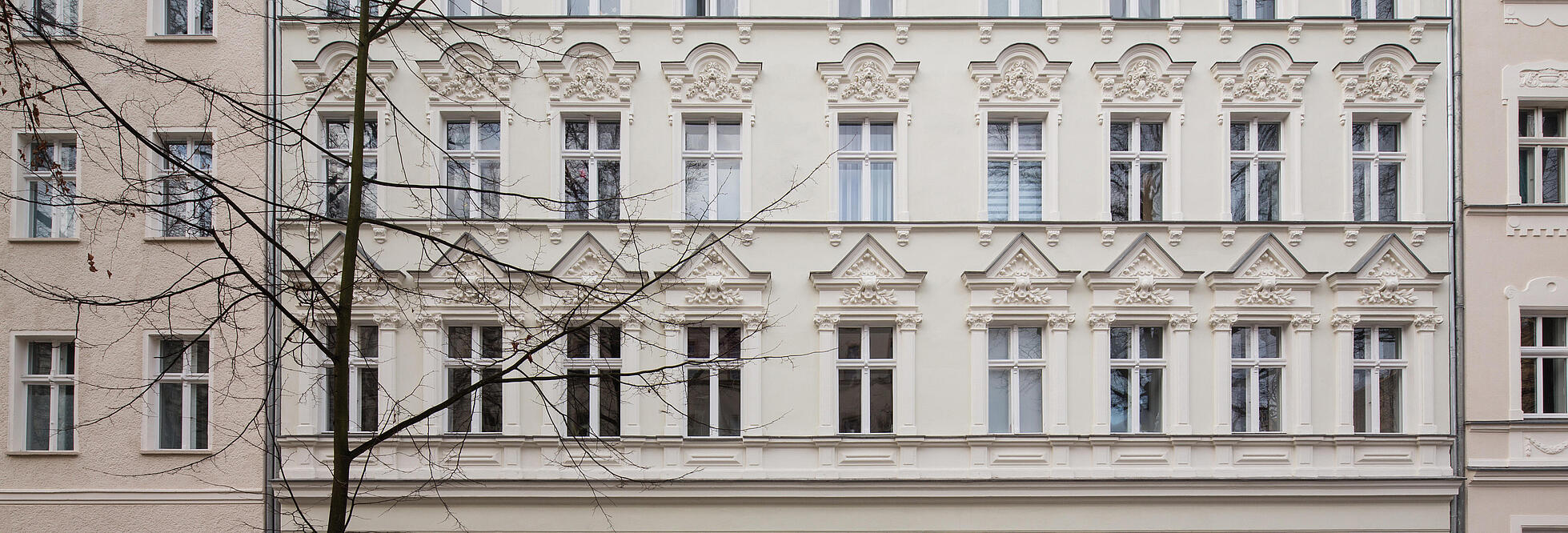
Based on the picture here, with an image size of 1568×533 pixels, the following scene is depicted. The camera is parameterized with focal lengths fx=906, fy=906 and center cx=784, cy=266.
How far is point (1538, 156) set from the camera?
A: 1117cm

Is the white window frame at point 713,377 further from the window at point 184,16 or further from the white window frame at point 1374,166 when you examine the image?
the white window frame at point 1374,166

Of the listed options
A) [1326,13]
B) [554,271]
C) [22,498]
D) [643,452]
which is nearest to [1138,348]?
[1326,13]

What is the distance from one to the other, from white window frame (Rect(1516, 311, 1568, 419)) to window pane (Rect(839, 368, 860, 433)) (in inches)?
Result: 314

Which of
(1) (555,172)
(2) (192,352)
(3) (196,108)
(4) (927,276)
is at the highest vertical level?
(3) (196,108)

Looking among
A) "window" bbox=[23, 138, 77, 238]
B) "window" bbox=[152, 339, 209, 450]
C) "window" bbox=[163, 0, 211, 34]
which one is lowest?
"window" bbox=[152, 339, 209, 450]

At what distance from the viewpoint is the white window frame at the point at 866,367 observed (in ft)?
35.9

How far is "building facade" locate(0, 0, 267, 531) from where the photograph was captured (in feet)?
35.3

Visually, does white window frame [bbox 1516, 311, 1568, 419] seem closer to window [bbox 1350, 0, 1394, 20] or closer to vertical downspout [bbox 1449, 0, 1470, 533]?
vertical downspout [bbox 1449, 0, 1470, 533]

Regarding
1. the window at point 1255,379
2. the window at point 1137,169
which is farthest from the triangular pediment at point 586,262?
the window at point 1255,379

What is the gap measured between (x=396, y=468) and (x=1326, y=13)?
12.7 metres

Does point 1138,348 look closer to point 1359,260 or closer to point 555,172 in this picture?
point 1359,260

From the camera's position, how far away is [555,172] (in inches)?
434

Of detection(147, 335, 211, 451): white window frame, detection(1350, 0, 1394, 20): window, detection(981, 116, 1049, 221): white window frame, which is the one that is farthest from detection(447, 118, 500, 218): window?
detection(1350, 0, 1394, 20): window

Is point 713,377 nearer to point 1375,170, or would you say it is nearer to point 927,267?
point 927,267
